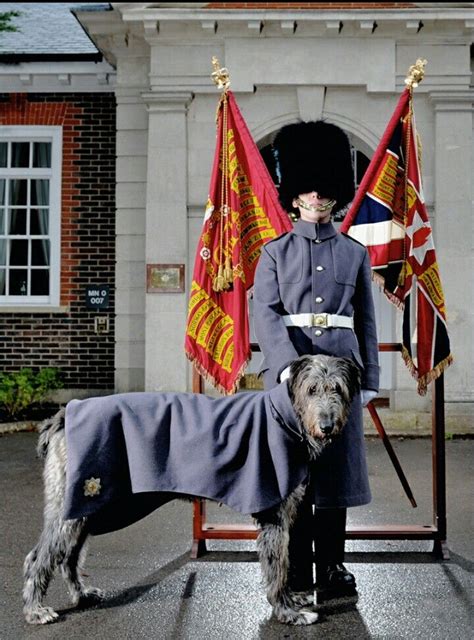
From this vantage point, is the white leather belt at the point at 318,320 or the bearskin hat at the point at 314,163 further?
the bearskin hat at the point at 314,163

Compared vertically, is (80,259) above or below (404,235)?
above

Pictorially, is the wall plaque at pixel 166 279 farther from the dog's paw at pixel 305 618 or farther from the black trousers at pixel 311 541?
the dog's paw at pixel 305 618

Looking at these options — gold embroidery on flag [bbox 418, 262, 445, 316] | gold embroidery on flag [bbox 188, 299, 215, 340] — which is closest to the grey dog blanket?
gold embroidery on flag [bbox 188, 299, 215, 340]

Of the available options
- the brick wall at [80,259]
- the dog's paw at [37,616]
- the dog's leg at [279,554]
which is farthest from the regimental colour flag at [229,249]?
the brick wall at [80,259]

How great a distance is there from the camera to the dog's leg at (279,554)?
3.72 m

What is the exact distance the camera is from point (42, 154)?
36.6 feet

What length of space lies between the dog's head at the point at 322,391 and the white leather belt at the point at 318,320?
527 mm

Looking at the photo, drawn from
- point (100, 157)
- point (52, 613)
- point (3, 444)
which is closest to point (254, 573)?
point (52, 613)

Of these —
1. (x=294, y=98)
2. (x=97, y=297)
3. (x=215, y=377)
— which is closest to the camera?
(x=215, y=377)

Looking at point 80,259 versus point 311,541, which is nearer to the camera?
point 311,541

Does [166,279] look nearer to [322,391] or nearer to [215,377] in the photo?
[215,377]

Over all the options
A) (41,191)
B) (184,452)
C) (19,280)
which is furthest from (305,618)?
(41,191)

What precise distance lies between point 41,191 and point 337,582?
8298 mm

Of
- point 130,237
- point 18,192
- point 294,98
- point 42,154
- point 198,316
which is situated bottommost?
point 198,316
